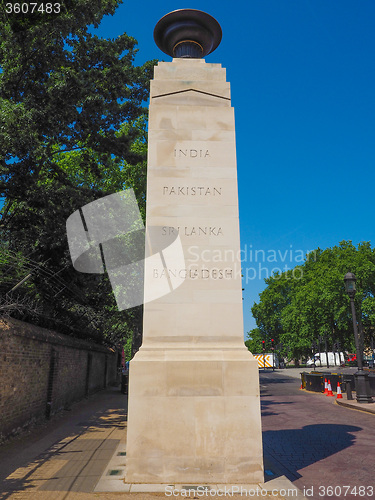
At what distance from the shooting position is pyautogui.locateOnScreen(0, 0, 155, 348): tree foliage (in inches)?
470

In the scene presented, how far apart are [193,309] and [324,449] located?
4541 mm

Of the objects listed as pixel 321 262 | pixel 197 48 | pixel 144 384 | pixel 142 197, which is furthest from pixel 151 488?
pixel 321 262

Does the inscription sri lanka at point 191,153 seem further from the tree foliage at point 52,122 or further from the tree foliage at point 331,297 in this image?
the tree foliage at point 331,297

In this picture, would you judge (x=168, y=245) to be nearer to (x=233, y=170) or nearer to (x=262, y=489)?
(x=233, y=170)

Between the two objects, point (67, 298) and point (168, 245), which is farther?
point (67, 298)

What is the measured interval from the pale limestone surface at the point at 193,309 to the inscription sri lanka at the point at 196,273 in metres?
0.02

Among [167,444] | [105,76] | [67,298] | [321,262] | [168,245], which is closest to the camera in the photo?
[167,444]

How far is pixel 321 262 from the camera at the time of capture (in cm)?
5550

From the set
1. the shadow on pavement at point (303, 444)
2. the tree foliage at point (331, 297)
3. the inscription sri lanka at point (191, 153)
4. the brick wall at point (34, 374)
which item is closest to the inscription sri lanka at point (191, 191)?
the inscription sri lanka at point (191, 153)

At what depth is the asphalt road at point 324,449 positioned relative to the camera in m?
5.90

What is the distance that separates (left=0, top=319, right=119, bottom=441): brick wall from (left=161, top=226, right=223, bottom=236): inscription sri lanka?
486 centimetres

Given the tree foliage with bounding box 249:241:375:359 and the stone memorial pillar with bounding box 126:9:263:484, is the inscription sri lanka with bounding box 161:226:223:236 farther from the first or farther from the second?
the tree foliage with bounding box 249:241:375:359

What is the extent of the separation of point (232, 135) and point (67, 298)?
1241cm

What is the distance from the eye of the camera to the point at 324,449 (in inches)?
321
